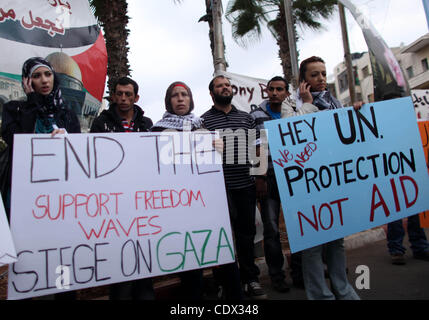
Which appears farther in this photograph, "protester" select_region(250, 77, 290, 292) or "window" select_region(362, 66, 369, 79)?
"window" select_region(362, 66, 369, 79)

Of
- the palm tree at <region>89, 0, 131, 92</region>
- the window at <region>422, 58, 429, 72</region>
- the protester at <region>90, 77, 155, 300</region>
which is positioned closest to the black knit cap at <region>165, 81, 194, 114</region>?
the protester at <region>90, 77, 155, 300</region>

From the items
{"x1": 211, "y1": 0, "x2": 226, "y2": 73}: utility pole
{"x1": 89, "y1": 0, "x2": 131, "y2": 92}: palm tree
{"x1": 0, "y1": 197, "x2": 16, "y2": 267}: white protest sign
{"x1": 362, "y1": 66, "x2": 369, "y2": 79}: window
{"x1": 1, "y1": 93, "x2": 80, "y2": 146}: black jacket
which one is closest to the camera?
{"x1": 0, "y1": 197, "x2": 16, "y2": 267}: white protest sign

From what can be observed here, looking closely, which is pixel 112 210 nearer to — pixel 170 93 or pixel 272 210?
pixel 170 93

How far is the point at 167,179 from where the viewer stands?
76.5 inches

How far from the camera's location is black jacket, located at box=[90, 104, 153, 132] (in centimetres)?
213

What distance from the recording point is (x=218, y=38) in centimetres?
481

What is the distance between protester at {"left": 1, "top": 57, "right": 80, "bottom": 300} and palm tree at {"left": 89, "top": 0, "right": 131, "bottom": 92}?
9.36 feet

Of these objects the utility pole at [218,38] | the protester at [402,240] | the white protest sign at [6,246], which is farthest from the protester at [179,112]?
the utility pole at [218,38]

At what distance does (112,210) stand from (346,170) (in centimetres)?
146

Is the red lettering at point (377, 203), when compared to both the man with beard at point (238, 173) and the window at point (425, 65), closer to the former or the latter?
the man with beard at point (238, 173)

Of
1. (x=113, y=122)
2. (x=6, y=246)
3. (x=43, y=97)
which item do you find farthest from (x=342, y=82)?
(x=6, y=246)

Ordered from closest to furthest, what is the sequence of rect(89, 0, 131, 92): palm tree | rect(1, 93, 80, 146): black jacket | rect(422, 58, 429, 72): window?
1. rect(1, 93, 80, 146): black jacket
2. rect(89, 0, 131, 92): palm tree
3. rect(422, 58, 429, 72): window

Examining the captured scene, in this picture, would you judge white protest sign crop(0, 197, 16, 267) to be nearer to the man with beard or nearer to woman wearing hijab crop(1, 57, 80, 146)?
woman wearing hijab crop(1, 57, 80, 146)

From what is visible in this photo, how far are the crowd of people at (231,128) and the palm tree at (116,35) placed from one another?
262 cm
